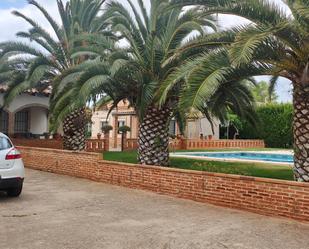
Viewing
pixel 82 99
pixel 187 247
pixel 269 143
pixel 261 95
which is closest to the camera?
pixel 187 247

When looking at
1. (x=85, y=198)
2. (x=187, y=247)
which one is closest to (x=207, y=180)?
(x=85, y=198)

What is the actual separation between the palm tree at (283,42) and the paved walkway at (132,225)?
2352 mm

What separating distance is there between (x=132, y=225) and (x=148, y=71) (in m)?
6.87

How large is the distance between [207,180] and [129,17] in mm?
6843

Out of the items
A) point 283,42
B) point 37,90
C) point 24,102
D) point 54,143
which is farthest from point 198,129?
point 283,42

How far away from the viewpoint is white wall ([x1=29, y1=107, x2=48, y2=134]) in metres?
27.1

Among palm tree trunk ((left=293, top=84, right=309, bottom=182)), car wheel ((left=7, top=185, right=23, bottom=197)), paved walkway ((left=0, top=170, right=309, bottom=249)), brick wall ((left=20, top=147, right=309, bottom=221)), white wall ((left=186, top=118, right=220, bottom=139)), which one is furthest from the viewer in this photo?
white wall ((left=186, top=118, right=220, bottom=139))

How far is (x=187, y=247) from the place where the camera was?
6035mm

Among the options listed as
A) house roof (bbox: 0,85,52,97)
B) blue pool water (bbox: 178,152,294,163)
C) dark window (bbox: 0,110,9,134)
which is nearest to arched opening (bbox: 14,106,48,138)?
dark window (bbox: 0,110,9,134)

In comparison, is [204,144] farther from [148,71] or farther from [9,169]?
[9,169]

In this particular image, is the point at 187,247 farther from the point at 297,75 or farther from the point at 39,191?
the point at 39,191

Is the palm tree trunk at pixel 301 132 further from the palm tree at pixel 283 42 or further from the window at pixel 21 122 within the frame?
the window at pixel 21 122

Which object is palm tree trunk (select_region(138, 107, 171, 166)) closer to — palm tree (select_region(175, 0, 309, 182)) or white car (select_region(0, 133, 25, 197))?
palm tree (select_region(175, 0, 309, 182))

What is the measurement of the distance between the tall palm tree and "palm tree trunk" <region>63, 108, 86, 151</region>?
4109 mm
